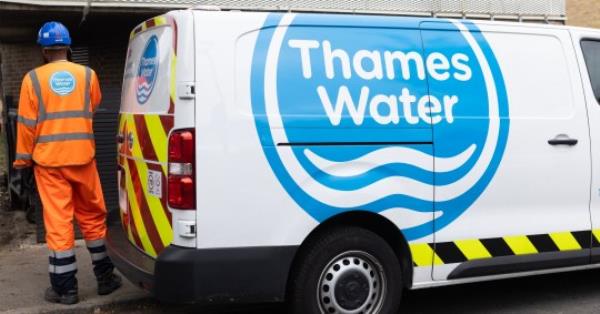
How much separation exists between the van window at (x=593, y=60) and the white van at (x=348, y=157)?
7 cm

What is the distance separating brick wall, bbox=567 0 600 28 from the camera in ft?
52.5

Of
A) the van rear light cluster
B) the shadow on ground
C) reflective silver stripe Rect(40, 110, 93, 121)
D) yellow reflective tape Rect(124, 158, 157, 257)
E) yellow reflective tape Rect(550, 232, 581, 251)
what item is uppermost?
reflective silver stripe Rect(40, 110, 93, 121)

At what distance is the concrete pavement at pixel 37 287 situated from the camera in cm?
482

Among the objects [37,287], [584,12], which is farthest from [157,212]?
[584,12]

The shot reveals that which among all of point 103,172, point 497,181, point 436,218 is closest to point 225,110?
point 436,218

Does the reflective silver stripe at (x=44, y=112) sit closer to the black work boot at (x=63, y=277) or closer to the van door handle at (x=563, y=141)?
the black work boot at (x=63, y=277)

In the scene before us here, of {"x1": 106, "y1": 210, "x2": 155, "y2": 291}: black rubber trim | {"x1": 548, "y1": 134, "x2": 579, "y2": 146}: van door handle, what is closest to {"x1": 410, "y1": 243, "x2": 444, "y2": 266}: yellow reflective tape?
{"x1": 548, "y1": 134, "x2": 579, "y2": 146}: van door handle

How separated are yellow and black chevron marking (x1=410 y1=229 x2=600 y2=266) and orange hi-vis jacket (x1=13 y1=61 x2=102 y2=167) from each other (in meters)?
2.42

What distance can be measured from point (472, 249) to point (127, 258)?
7.23 feet

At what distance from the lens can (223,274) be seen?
372 cm

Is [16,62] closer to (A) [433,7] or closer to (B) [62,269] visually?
(B) [62,269]

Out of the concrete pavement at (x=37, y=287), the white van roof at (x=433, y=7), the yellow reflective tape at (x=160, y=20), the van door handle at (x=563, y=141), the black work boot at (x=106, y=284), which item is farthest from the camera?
the white van roof at (x=433, y=7)

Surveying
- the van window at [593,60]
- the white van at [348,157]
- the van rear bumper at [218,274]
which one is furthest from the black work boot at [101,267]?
the van window at [593,60]

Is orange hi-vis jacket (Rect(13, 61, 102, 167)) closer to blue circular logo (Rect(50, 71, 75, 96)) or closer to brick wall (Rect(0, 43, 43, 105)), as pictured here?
blue circular logo (Rect(50, 71, 75, 96))
